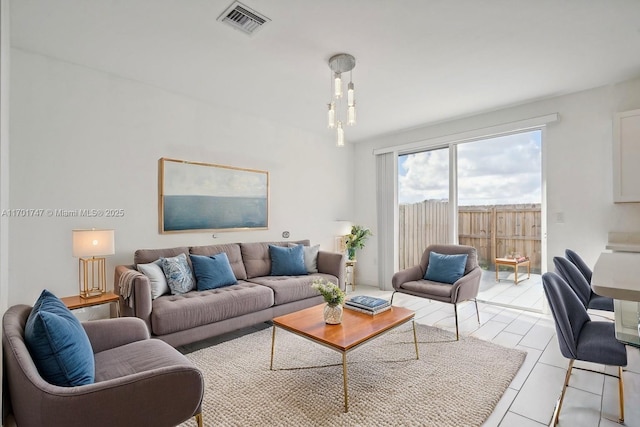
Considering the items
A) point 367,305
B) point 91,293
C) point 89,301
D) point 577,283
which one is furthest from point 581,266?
point 91,293

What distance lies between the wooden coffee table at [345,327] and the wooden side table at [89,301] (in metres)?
1.43

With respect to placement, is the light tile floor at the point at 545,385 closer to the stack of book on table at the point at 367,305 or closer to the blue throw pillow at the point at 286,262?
the stack of book on table at the point at 367,305

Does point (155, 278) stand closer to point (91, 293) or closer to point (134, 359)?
point (91, 293)

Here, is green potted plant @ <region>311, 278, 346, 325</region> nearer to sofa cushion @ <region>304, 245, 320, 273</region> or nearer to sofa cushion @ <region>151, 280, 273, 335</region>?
sofa cushion @ <region>151, 280, 273, 335</region>

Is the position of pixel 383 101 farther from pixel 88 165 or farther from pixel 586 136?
pixel 88 165

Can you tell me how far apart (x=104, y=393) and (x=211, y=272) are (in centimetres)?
205

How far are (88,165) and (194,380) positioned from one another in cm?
253

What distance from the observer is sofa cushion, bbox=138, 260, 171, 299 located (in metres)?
2.87

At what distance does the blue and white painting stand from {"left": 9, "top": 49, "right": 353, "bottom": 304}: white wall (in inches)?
3.9

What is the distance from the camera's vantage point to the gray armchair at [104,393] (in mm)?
1155

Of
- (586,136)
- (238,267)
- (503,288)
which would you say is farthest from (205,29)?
(503,288)

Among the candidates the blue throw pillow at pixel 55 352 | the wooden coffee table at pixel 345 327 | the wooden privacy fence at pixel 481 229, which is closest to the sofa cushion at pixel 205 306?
the wooden coffee table at pixel 345 327

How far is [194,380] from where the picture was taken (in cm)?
145

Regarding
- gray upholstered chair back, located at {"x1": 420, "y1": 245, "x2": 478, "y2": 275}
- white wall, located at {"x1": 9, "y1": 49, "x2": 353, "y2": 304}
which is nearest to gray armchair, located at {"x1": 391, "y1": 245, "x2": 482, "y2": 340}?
gray upholstered chair back, located at {"x1": 420, "y1": 245, "x2": 478, "y2": 275}
